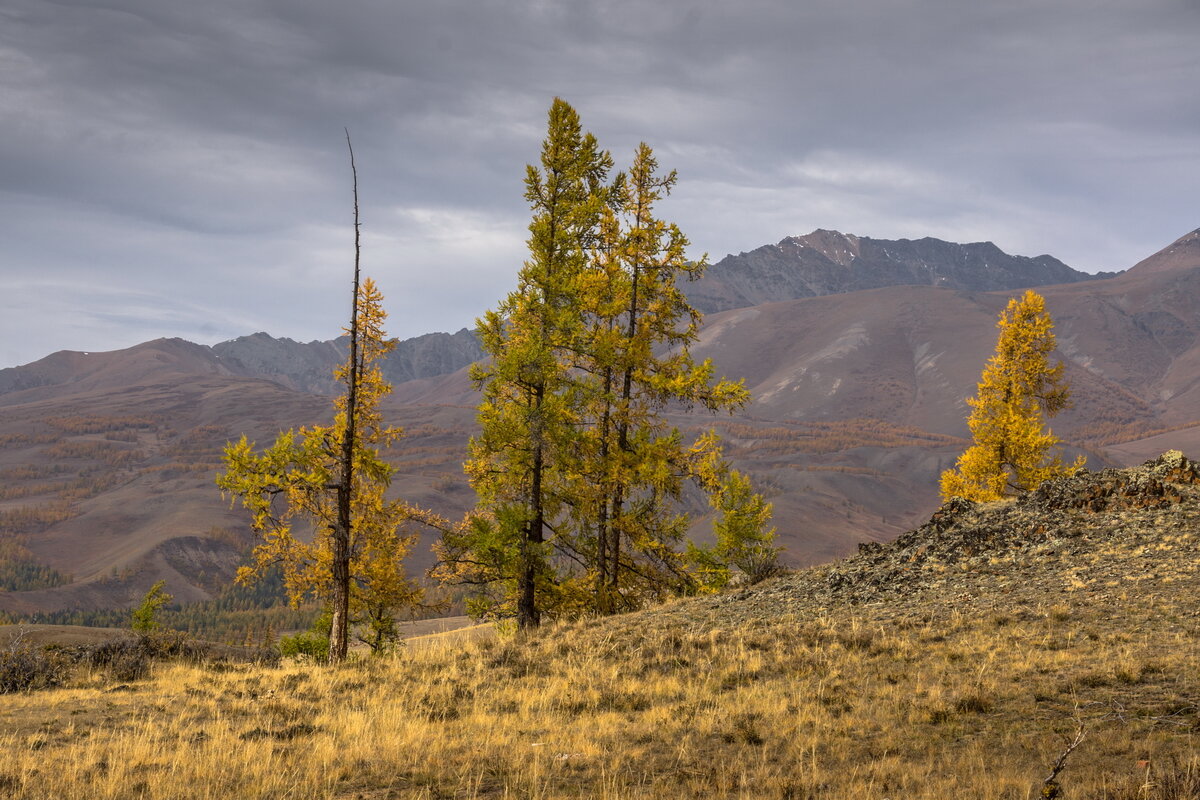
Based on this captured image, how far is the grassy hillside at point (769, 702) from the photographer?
7152 millimetres

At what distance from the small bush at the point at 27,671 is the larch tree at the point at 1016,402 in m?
32.9

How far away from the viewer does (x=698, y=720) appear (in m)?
9.09

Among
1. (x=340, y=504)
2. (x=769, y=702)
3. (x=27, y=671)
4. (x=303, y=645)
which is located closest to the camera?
(x=769, y=702)

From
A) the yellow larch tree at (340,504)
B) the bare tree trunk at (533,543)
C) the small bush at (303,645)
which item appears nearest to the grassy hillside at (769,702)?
the bare tree trunk at (533,543)

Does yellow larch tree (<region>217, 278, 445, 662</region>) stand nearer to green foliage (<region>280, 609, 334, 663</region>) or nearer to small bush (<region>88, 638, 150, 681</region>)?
green foliage (<region>280, 609, 334, 663</region>)

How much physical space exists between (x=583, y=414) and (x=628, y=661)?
944 cm

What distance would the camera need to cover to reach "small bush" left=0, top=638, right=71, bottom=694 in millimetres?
14414

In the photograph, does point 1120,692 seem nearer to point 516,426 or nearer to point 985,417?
point 516,426

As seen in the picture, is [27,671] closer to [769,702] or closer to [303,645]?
[769,702]

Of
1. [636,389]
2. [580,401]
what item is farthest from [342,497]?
[636,389]

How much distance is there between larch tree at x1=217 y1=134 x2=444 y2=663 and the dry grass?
4649mm

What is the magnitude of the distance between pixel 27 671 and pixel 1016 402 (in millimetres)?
36547

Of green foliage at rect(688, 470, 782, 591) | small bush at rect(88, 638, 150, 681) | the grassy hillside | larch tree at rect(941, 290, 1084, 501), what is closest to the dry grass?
the grassy hillside

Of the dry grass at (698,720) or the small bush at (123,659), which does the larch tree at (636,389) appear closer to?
the dry grass at (698,720)
